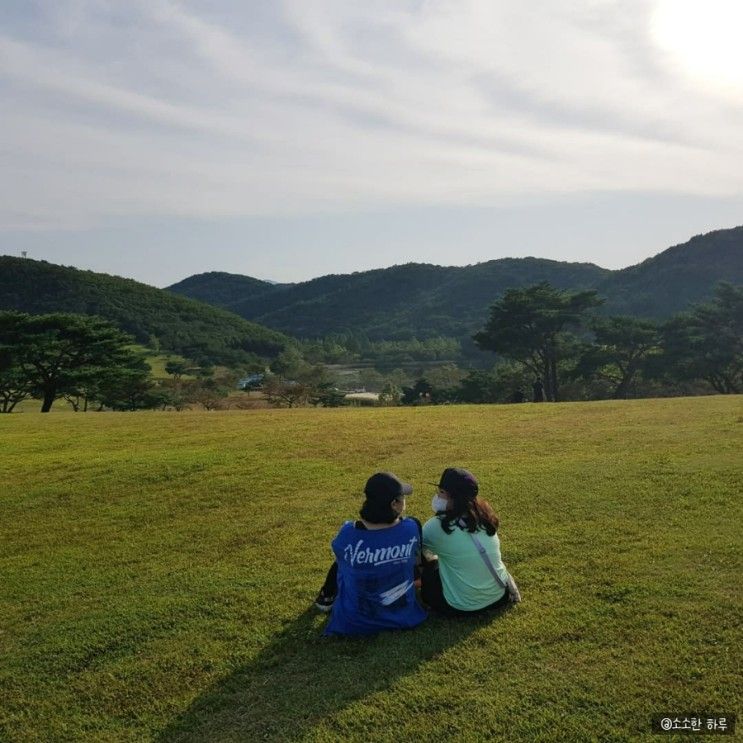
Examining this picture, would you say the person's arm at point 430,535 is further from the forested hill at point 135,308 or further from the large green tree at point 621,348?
the forested hill at point 135,308

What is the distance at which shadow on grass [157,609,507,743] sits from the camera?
4.13m

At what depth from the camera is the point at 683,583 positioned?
575 centimetres

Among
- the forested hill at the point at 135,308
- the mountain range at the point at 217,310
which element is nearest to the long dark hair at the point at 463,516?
the mountain range at the point at 217,310

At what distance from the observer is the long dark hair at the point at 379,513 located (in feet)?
16.2

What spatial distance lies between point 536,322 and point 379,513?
42.4 meters

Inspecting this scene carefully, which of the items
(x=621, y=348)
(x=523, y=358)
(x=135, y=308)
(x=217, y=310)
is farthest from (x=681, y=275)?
(x=135, y=308)

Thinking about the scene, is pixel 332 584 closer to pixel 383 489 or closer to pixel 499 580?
pixel 383 489

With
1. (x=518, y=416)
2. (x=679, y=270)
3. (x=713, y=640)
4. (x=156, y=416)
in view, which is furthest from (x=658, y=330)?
(x=679, y=270)

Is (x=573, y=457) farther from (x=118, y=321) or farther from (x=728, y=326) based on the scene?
(x=118, y=321)

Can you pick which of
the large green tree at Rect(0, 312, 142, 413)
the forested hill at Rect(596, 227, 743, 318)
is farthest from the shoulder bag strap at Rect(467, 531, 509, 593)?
the forested hill at Rect(596, 227, 743, 318)

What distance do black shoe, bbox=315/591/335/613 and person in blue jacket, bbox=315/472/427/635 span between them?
0.86 ft

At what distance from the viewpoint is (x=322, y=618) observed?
18.3 feet

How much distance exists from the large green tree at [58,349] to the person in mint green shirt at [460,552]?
3471cm
